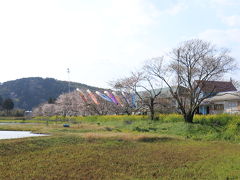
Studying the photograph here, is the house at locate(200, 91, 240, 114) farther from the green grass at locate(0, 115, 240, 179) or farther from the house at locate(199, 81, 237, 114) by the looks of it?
the green grass at locate(0, 115, 240, 179)

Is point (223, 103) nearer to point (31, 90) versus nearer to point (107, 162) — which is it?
point (107, 162)

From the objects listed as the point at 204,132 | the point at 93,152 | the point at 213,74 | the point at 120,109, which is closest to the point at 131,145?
the point at 93,152

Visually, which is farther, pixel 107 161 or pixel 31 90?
pixel 31 90

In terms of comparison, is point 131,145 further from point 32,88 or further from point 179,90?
point 32,88

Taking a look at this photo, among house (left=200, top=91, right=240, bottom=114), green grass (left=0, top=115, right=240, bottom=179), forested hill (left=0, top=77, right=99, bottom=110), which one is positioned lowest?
green grass (left=0, top=115, right=240, bottom=179)

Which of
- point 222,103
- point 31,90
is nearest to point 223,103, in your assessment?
point 222,103

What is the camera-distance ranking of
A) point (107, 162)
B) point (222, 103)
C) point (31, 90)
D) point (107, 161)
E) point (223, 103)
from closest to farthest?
point (107, 162) < point (107, 161) < point (223, 103) < point (222, 103) < point (31, 90)

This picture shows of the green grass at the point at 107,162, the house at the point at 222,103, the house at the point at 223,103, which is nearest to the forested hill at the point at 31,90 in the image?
the house at the point at 222,103

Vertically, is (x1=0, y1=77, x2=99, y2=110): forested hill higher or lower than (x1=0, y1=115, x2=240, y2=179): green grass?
higher

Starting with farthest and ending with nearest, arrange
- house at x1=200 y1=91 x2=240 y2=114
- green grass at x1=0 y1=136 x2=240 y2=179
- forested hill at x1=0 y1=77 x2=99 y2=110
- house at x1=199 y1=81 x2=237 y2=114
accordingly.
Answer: forested hill at x1=0 y1=77 x2=99 y2=110, house at x1=200 y1=91 x2=240 y2=114, house at x1=199 y1=81 x2=237 y2=114, green grass at x1=0 y1=136 x2=240 y2=179

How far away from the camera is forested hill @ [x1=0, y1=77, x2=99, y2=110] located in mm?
120750

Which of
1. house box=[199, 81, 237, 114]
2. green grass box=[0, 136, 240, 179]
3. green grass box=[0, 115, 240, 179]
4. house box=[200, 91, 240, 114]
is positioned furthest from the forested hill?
green grass box=[0, 136, 240, 179]

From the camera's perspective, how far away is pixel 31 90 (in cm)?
12712

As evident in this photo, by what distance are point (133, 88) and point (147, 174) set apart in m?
29.7
